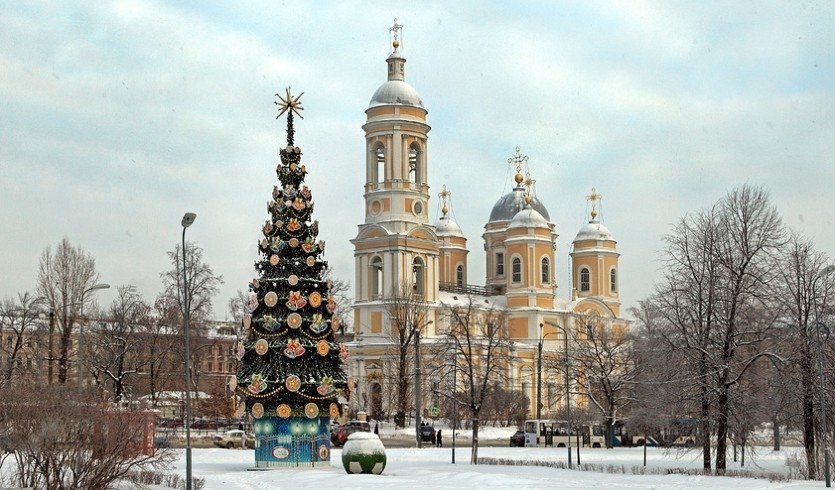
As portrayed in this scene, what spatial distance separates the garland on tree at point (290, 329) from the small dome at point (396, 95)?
47.2 meters

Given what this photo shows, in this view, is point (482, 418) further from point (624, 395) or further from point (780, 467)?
point (780, 467)

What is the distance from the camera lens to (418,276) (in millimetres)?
85875

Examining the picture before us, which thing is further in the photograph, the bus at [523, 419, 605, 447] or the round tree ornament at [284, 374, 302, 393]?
the bus at [523, 419, 605, 447]

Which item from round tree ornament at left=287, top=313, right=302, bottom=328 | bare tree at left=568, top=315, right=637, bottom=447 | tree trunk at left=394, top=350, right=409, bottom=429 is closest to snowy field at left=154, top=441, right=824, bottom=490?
round tree ornament at left=287, top=313, right=302, bottom=328

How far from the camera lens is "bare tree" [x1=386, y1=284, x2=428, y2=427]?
69.1m

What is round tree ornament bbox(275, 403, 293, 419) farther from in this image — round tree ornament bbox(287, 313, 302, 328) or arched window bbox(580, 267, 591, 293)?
arched window bbox(580, 267, 591, 293)

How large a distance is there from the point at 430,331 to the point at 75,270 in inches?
1306

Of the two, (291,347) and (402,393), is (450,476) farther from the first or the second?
(402,393)

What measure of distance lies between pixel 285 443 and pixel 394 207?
4750 centimetres

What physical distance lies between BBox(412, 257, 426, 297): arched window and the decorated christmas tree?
1854 inches

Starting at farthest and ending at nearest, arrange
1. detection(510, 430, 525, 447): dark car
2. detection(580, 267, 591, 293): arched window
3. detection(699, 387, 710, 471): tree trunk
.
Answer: detection(580, 267, 591, 293): arched window → detection(510, 430, 525, 447): dark car → detection(699, 387, 710, 471): tree trunk

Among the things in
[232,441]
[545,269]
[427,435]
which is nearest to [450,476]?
[232,441]

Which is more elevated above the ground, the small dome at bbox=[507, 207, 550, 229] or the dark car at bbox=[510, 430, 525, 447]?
the small dome at bbox=[507, 207, 550, 229]

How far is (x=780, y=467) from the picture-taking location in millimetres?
39281
